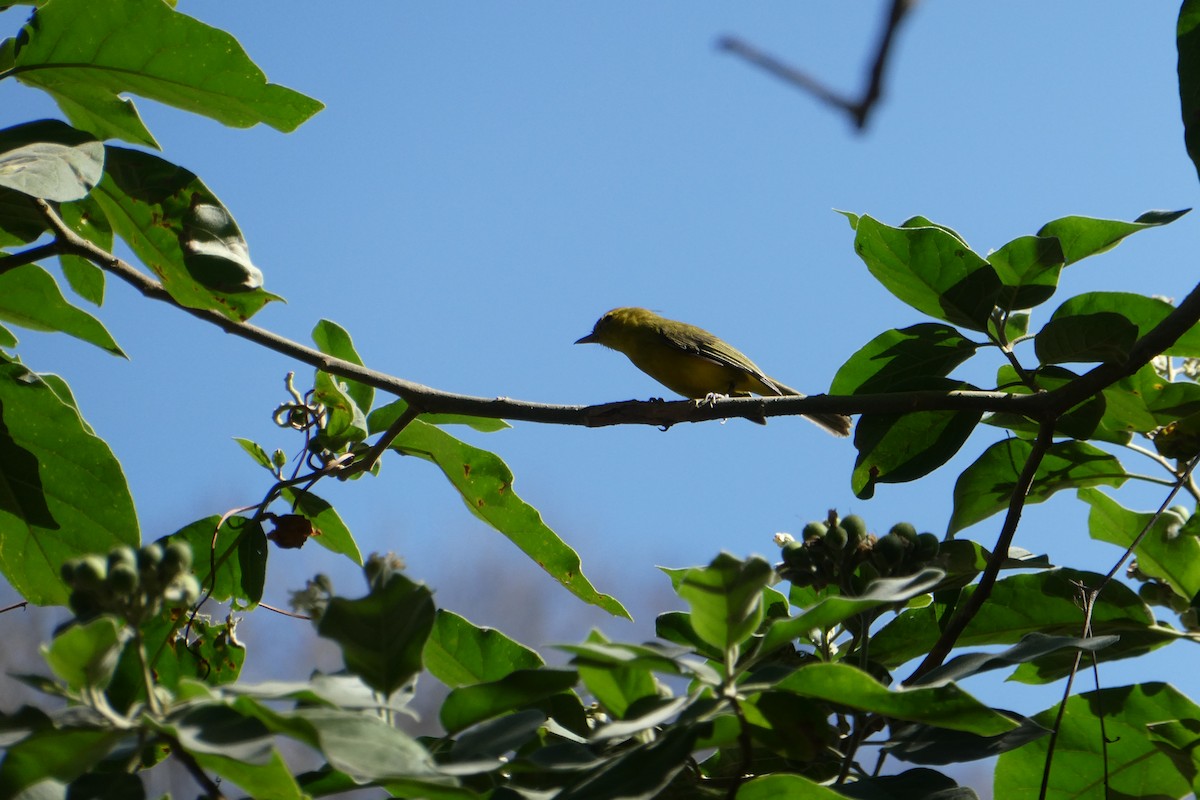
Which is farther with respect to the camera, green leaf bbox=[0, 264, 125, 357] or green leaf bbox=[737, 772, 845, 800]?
green leaf bbox=[0, 264, 125, 357]

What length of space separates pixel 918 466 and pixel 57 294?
7.76ft

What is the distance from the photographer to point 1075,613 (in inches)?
111

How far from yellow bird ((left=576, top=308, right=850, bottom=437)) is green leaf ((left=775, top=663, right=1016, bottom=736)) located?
164 inches

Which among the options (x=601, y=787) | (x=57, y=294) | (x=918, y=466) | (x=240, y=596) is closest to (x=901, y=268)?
(x=918, y=466)

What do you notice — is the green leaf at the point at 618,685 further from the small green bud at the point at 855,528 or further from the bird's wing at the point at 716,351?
the bird's wing at the point at 716,351

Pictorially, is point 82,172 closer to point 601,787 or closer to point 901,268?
point 601,787

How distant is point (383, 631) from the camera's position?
1.59 meters

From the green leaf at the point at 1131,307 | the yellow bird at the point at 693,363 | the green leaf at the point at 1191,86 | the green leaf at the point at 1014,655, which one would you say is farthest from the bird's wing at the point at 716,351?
the green leaf at the point at 1014,655

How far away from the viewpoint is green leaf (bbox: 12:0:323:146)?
2.82m

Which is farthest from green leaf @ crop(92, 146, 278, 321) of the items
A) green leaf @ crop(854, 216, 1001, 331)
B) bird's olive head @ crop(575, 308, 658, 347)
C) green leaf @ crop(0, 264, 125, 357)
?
bird's olive head @ crop(575, 308, 658, 347)

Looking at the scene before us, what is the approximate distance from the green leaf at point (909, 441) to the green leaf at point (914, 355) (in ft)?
0.19

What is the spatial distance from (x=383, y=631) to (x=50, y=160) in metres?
1.46

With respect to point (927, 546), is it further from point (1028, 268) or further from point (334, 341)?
point (334, 341)

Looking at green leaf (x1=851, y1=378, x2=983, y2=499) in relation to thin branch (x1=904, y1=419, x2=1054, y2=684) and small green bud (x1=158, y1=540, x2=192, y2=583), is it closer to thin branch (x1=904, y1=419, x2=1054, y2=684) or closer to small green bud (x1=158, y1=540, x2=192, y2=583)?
thin branch (x1=904, y1=419, x2=1054, y2=684)
